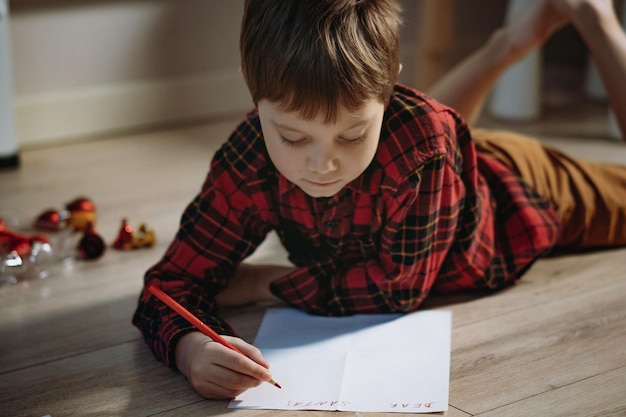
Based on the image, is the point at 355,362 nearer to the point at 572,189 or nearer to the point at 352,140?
the point at 352,140

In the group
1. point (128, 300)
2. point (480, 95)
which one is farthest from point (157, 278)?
point (480, 95)

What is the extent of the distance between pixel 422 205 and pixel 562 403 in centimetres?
28

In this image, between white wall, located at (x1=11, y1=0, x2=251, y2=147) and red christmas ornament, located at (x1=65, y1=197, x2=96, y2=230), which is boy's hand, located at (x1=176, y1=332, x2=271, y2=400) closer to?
red christmas ornament, located at (x1=65, y1=197, x2=96, y2=230)

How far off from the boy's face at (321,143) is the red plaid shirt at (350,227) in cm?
11

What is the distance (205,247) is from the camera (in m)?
1.13

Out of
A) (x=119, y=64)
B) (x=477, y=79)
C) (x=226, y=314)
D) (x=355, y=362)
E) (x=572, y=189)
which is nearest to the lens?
(x=355, y=362)

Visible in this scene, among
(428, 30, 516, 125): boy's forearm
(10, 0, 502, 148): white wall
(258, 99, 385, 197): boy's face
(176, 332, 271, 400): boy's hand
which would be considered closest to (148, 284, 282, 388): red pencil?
(176, 332, 271, 400): boy's hand

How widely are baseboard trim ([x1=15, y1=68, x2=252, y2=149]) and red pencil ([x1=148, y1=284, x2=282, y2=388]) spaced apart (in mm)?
1145

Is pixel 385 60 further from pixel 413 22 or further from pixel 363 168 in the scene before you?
pixel 413 22

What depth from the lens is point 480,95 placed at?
152 cm

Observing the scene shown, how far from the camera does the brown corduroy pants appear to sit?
136cm

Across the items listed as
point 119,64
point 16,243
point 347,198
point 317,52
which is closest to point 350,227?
point 347,198

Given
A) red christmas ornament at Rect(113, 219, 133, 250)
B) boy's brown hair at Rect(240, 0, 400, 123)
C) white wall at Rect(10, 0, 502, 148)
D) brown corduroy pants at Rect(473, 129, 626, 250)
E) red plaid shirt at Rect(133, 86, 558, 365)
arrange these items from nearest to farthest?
boy's brown hair at Rect(240, 0, 400, 123), red plaid shirt at Rect(133, 86, 558, 365), brown corduroy pants at Rect(473, 129, 626, 250), red christmas ornament at Rect(113, 219, 133, 250), white wall at Rect(10, 0, 502, 148)

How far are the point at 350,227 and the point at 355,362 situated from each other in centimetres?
17
